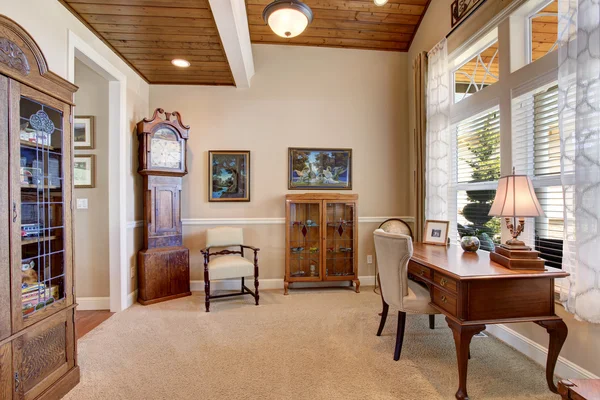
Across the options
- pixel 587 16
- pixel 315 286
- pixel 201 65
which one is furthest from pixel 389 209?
pixel 201 65

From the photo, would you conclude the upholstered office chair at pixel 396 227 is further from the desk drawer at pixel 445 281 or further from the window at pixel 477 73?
the desk drawer at pixel 445 281

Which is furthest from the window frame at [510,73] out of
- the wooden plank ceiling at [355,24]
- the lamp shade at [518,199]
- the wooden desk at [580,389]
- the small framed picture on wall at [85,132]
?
the small framed picture on wall at [85,132]

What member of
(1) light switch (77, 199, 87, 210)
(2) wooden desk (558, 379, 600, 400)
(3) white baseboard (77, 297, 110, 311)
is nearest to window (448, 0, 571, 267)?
(2) wooden desk (558, 379, 600, 400)

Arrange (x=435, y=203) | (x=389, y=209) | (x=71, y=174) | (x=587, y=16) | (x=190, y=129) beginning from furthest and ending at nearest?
(x=389, y=209), (x=190, y=129), (x=435, y=203), (x=71, y=174), (x=587, y=16)

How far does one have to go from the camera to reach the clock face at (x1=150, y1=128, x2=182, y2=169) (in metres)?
3.45

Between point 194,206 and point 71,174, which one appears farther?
point 194,206

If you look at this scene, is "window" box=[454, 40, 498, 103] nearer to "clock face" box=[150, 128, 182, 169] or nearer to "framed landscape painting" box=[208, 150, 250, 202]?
"framed landscape painting" box=[208, 150, 250, 202]

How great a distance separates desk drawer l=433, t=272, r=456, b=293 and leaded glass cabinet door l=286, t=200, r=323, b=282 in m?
1.90

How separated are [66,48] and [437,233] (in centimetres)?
359

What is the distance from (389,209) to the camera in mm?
4164

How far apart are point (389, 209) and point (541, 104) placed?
2.19 m

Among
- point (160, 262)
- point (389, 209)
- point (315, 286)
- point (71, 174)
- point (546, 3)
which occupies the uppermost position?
point (546, 3)

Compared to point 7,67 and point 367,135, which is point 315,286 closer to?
point 367,135

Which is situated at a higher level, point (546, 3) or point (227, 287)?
point (546, 3)
